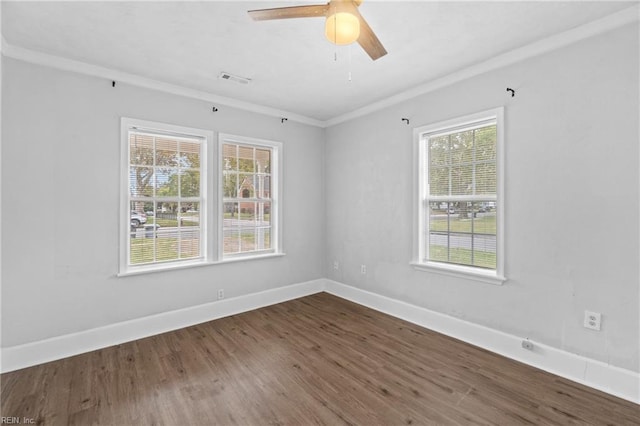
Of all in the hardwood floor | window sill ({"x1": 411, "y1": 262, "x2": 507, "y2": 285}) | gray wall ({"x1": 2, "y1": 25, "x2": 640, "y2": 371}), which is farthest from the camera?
window sill ({"x1": 411, "y1": 262, "x2": 507, "y2": 285})

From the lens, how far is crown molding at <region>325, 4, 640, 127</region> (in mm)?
2182

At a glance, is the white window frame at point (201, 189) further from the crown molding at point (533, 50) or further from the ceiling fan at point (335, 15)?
the crown molding at point (533, 50)

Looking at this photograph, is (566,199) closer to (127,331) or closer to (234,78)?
(234,78)

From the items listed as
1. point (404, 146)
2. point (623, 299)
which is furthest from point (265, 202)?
point (623, 299)

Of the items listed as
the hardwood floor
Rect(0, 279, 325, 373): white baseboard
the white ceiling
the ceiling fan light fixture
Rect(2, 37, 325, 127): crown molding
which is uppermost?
the white ceiling

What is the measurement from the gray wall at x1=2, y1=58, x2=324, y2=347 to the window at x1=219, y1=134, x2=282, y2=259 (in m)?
0.51

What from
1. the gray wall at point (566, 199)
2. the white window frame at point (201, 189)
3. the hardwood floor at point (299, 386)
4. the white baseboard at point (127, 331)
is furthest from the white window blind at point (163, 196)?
the gray wall at point (566, 199)

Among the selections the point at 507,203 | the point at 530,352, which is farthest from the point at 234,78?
the point at 530,352

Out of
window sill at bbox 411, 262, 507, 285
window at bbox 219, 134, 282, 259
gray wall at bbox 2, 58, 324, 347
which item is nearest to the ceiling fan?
gray wall at bbox 2, 58, 324, 347

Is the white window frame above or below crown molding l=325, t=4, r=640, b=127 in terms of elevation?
below

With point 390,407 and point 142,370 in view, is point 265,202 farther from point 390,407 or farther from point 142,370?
point 390,407

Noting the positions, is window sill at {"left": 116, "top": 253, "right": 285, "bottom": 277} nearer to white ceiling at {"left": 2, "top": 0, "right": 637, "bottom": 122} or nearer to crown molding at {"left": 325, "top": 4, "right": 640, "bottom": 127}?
white ceiling at {"left": 2, "top": 0, "right": 637, "bottom": 122}

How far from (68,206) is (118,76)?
1402mm

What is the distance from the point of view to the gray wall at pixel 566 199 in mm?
2188
